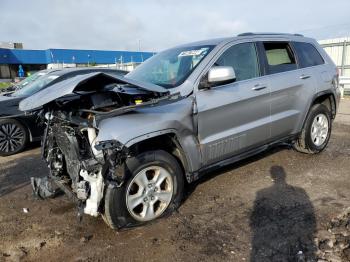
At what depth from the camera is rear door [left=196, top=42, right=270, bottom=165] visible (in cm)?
381

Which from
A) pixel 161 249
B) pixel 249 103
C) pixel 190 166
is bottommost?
pixel 161 249

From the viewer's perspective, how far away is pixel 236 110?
407 cm

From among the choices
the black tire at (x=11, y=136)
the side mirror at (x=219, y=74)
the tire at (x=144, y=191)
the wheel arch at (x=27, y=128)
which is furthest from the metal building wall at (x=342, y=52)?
the tire at (x=144, y=191)

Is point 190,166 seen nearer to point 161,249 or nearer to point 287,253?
point 161,249

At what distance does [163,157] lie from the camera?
347 centimetres

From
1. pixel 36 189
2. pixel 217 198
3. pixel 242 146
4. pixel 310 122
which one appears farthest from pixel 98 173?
pixel 310 122

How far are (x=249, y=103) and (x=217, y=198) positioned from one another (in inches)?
49.5

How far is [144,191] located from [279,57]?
2.87m

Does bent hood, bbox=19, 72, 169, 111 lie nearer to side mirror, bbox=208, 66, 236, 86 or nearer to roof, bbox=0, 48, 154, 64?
side mirror, bbox=208, 66, 236, 86

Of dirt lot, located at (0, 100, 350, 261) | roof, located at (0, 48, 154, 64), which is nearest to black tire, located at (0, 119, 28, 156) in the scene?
dirt lot, located at (0, 100, 350, 261)

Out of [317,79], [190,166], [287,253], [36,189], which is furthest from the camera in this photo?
[317,79]

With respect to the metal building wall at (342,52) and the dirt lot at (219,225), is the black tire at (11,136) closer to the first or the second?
the dirt lot at (219,225)

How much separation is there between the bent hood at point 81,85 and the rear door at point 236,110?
2.00 feet

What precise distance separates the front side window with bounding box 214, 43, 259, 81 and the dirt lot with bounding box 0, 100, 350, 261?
1.47m
